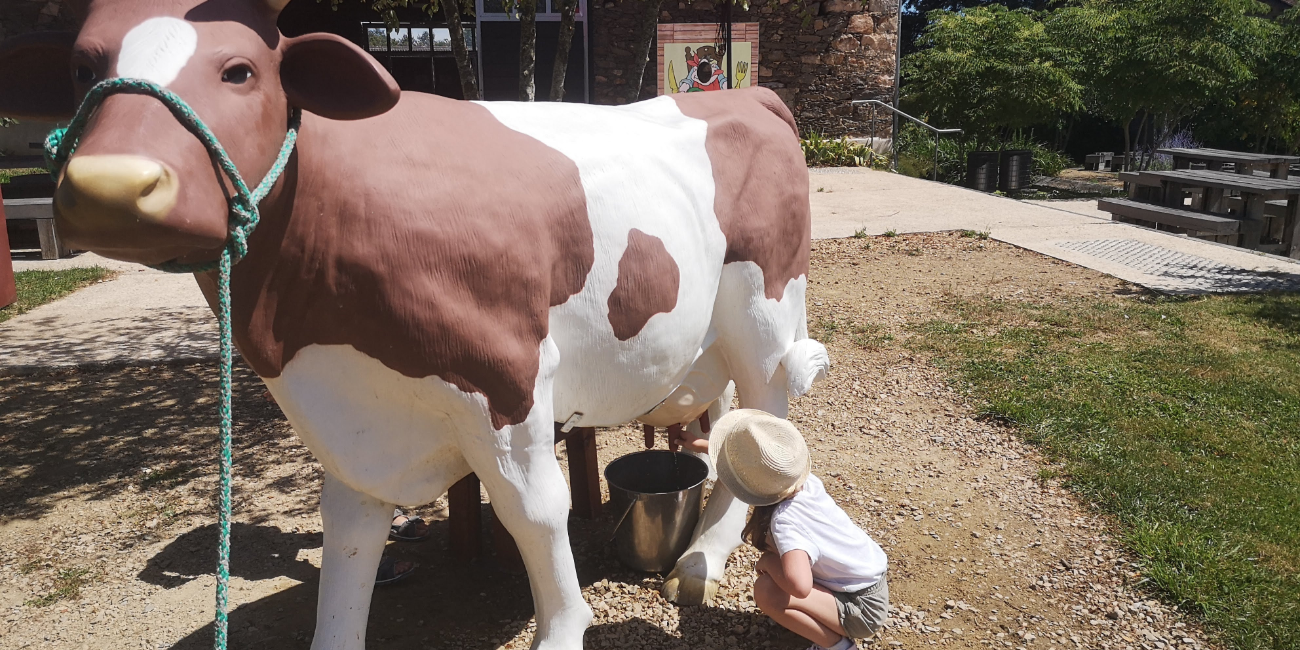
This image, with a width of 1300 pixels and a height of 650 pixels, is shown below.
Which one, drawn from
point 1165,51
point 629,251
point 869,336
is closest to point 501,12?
point 869,336

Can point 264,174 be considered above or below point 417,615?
above

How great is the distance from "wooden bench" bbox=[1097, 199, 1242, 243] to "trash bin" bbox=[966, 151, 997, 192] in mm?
3473

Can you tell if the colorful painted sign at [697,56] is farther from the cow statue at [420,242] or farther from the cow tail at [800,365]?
the cow statue at [420,242]

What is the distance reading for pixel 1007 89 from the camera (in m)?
14.4

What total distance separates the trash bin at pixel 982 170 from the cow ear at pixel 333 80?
552 inches

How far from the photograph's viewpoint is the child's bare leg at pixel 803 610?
2.68 metres

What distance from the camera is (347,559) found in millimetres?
2406

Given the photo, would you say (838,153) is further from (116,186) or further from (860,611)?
(116,186)

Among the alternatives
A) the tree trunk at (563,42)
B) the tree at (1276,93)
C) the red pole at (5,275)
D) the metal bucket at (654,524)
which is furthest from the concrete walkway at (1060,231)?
the red pole at (5,275)

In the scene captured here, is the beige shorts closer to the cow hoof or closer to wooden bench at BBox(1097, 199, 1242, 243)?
the cow hoof

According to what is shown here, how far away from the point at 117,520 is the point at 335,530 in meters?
2.06

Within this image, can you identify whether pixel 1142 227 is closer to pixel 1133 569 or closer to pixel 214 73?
pixel 1133 569

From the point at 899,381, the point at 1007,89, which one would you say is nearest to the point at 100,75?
the point at 899,381

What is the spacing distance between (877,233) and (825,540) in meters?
7.27
